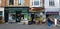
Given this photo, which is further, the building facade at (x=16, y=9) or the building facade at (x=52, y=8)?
the building facade at (x=16, y=9)

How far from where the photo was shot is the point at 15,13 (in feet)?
89.8

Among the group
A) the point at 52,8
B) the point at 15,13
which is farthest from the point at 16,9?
the point at 52,8

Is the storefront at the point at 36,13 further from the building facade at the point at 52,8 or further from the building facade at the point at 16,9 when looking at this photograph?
the building facade at the point at 52,8

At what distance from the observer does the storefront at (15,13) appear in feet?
88.9

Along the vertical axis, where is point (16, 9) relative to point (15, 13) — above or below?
above

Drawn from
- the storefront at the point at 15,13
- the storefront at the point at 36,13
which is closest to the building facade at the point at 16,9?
the storefront at the point at 15,13

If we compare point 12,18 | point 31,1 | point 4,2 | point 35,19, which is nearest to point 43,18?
point 35,19

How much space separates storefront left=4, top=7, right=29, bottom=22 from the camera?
27094 millimetres

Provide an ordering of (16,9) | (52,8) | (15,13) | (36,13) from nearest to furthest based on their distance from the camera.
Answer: (52,8)
(36,13)
(16,9)
(15,13)

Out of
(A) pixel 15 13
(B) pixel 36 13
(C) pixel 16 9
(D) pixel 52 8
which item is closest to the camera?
(D) pixel 52 8

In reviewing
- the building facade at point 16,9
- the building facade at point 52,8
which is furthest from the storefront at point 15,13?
the building facade at point 52,8

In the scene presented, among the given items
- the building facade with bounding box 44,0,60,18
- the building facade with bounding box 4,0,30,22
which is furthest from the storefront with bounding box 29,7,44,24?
the building facade with bounding box 44,0,60,18

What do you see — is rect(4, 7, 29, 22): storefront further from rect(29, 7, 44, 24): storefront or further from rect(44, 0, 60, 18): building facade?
rect(44, 0, 60, 18): building facade

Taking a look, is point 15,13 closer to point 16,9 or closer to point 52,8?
point 16,9
